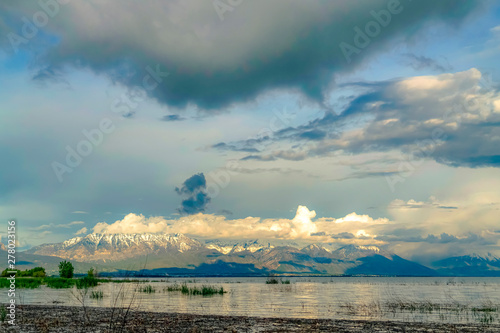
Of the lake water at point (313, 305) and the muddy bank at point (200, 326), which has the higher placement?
the muddy bank at point (200, 326)

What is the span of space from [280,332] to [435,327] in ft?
49.4

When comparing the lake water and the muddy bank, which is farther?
the lake water

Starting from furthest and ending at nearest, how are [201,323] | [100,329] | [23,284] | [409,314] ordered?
[23,284]
[409,314]
[201,323]
[100,329]

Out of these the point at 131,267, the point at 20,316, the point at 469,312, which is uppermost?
the point at 131,267

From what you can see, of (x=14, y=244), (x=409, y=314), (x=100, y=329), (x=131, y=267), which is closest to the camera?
(x=131, y=267)

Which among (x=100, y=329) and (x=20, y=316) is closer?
(x=100, y=329)

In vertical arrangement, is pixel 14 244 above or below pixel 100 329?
above

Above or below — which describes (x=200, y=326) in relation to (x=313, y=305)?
above

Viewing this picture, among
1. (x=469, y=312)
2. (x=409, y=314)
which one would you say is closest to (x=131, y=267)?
(x=409, y=314)

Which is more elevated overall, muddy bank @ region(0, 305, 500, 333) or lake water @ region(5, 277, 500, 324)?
muddy bank @ region(0, 305, 500, 333)

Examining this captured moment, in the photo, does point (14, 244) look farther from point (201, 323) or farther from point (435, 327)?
point (435, 327)

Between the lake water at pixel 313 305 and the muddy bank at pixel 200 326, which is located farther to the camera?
the lake water at pixel 313 305

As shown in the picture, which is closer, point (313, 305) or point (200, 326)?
point (200, 326)

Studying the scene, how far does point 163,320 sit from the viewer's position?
37.0m
